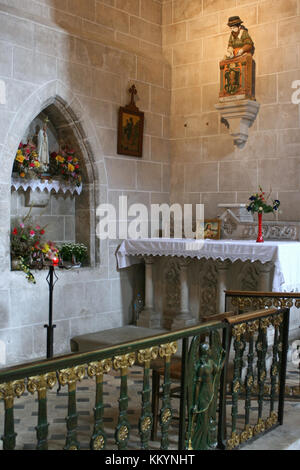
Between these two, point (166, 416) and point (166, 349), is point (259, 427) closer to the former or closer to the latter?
point (166, 416)

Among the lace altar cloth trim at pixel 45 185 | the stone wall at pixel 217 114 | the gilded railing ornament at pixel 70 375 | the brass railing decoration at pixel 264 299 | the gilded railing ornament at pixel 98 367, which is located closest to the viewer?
the gilded railing ornament at pixel 70 375

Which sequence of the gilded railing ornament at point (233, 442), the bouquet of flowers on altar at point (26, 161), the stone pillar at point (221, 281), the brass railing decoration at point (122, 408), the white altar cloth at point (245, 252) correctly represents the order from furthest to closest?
1. the stone pillar at point (221, 281)
2. the bouquet of flowers on altar at point (26, 161)
3. the white altar cloth at point (245, 252)
4. the gilded railing ornament at point (233, 442)
5. the brass railing decoration at point (122, 408)

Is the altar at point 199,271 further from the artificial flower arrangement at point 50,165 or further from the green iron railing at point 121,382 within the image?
the green iron railing at point 121,382

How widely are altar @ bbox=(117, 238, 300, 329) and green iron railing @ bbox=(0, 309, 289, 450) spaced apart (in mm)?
2052

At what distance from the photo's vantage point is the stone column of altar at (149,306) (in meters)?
7.01

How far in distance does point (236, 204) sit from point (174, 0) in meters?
3.04

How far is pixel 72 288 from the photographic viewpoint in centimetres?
650

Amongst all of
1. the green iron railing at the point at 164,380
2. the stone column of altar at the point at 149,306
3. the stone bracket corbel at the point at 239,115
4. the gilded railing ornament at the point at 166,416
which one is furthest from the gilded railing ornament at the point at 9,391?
the stone bracket corbel at the point at 239,115

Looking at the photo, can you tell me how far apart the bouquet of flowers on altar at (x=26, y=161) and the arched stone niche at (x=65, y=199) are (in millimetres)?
330

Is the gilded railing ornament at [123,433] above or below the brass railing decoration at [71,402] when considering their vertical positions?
below
